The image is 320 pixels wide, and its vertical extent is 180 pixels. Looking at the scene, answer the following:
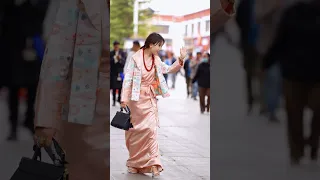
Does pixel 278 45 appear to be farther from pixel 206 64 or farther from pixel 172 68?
pixel 206 64

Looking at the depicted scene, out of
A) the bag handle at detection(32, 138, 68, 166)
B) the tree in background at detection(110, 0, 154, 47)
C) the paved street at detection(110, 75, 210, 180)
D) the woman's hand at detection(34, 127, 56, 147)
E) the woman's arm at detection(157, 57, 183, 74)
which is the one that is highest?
the tree in background at detection(110, 0, 154, 47)

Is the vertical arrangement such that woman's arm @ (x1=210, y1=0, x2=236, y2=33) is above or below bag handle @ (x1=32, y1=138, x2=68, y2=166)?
above

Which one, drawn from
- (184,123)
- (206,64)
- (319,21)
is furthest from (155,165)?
(206,64)

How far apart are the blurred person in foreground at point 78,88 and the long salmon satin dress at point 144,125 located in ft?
7.80

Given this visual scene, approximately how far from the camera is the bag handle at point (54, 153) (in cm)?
398

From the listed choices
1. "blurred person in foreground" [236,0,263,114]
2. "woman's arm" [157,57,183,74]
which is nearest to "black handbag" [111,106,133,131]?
"woman's arm" [157,57,183,74]

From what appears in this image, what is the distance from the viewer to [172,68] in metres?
7.00

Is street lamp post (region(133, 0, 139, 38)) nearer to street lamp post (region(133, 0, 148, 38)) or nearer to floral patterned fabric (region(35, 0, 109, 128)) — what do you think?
street lamp post (region(133, 0, 148, 38))

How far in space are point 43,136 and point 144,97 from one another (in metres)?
2.86

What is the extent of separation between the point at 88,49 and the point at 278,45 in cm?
160

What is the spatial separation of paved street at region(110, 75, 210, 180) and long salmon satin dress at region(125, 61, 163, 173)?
225mm

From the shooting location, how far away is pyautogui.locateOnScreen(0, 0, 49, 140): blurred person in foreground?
4344 millimetres

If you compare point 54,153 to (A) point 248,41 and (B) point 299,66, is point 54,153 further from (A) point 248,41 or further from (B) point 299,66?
(B) point 299,66

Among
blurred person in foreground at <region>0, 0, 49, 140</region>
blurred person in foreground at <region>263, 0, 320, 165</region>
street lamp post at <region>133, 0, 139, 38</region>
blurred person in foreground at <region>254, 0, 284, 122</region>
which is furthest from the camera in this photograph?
street lamp post at <region>133, 0, 139, 38</region>
